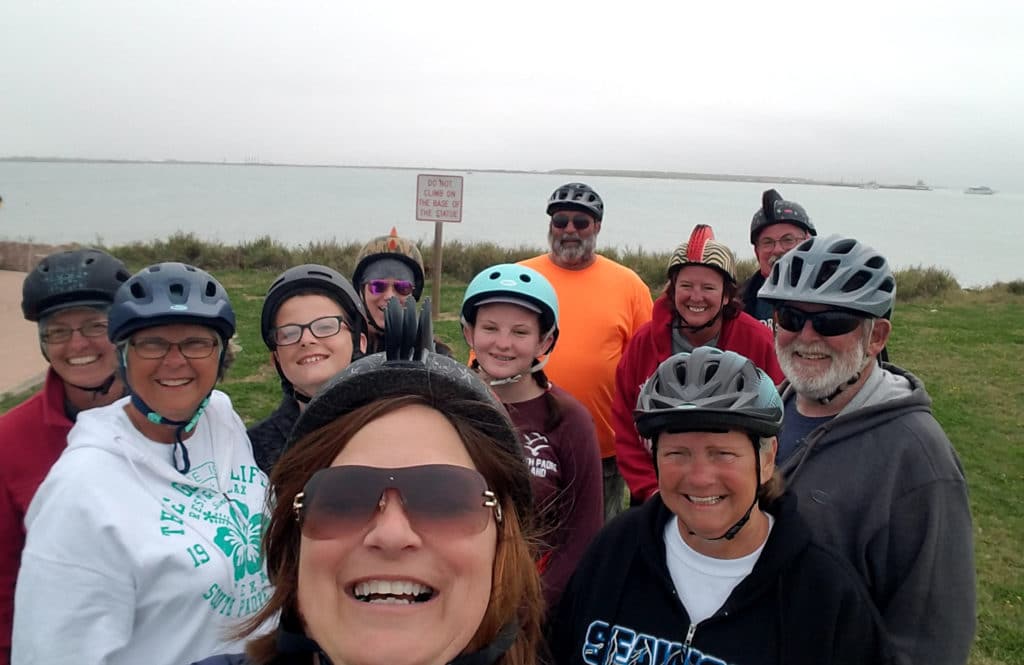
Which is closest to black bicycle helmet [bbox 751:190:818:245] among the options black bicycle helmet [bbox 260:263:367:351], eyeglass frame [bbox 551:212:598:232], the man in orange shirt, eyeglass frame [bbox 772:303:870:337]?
the man in orange shirt

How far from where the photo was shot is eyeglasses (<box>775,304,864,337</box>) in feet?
9.46

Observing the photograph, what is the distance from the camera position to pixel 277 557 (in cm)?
166

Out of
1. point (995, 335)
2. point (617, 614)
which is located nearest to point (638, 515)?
point (617, 614)

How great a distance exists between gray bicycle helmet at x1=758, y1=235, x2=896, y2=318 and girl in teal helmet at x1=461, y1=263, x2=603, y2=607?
1.10m

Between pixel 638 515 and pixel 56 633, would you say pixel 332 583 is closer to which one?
pixel 56 633

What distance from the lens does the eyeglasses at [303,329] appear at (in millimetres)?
3164

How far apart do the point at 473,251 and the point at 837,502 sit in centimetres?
1948

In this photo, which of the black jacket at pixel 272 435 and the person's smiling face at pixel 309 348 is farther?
the person's smiling face at pixel 309 348

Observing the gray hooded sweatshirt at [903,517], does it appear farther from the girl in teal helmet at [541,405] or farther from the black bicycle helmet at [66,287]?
the black bicycle helmet at [66,287]

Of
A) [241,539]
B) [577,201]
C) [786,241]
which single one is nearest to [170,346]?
[241,539]

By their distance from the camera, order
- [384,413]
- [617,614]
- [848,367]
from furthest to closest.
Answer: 1. [848,367]
2. [617,614]
3. [384,413]

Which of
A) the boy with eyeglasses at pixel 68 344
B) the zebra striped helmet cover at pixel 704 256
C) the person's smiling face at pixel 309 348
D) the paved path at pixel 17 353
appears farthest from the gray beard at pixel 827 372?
the paved path at pixel 17 353

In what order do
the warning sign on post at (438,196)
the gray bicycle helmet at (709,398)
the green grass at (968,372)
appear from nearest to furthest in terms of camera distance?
the gray bicycle helmet at (709,398) < the green grass at (968,372) < the warning sign on post at (438,196)

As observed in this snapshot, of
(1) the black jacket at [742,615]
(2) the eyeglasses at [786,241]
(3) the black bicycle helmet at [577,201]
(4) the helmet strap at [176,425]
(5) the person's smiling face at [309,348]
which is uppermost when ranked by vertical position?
(3) the black bicycle helmet at [577,201]
